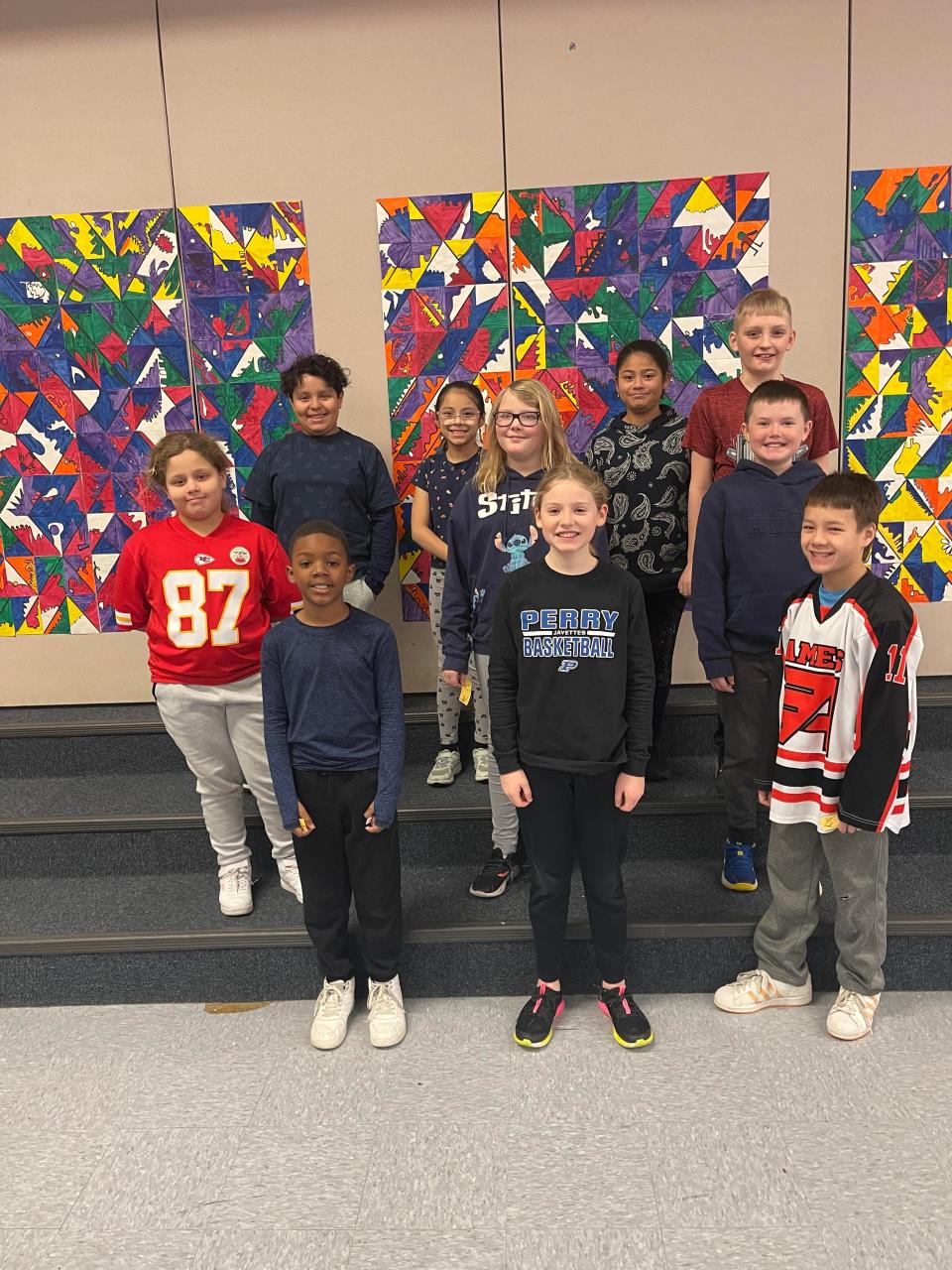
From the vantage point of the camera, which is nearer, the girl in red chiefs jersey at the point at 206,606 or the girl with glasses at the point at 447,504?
the girl in red chiefs jersey at the point at 206,606

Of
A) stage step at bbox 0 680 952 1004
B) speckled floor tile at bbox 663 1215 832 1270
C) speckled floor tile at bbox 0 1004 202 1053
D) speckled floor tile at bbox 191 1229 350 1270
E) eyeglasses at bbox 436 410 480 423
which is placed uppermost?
eyeglasses at bbox 436 410 480 423

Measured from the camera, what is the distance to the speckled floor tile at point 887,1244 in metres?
1.35

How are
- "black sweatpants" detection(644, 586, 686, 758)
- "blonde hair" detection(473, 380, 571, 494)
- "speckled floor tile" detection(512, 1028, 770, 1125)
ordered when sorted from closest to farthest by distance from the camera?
"speckled floor tile" detection(512, 1028, 770, 1125), "blonde hair" detection(473, 380, 571, 494), "black sweatpants" detection(644, 586, 686, 758)

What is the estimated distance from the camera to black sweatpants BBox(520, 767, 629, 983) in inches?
72.6

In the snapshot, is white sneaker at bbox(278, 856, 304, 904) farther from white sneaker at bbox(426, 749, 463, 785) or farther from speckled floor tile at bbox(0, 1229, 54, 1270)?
speckled floor tile at bbox(0, 1229, 54, 1270)

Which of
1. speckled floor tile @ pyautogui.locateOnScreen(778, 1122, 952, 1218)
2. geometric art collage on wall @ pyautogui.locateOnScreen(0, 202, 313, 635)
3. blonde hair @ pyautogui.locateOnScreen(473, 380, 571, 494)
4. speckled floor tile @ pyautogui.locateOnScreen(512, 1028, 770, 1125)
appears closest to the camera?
speckled floor tile @ pyautogui.locateOnScreen(778, 1122, 952, 1218)

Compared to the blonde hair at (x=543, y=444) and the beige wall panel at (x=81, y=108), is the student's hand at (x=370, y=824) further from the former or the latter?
the beige wall panel at (x=81, y=108)

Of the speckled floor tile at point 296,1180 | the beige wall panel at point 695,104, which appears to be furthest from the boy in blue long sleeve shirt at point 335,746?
the beige wall panel at point 695,104

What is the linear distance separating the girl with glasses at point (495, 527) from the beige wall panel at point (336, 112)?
1.20 metres

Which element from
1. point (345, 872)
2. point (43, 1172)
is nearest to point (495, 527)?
point (345, 872)

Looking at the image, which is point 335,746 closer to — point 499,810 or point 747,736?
point 499,810

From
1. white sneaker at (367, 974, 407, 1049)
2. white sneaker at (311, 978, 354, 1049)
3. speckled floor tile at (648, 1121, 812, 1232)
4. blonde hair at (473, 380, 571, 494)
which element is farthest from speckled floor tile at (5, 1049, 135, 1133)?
blonde hair at (473, 380, 571, 494)

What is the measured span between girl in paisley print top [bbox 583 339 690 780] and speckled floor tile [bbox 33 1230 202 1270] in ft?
5.28

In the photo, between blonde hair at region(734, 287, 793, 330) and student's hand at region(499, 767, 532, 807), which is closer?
student's hand at region(499, 767, 532, 807)
